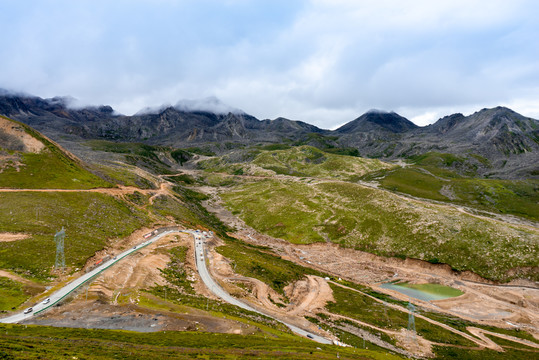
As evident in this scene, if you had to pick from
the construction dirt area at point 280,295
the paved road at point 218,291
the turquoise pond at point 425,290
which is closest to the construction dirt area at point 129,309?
the construction dirt area at point 280,295

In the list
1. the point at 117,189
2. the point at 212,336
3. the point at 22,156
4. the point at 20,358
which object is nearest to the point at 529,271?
the point at 212,336

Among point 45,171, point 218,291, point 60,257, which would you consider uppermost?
point 45,171

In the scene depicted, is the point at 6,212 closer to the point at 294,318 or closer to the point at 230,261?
the point at 230,261

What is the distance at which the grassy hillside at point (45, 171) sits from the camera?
100 m

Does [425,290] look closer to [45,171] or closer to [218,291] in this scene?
[218,291]

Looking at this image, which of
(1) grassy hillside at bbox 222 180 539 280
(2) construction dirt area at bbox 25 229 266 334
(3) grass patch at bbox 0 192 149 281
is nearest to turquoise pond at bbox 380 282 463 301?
(1) grassy hillside at bbox 222 180 539 280

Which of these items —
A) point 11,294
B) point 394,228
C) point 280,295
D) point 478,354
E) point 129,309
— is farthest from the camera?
point 394,228

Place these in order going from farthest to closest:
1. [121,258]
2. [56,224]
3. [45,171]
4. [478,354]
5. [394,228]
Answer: [394,228] → [45,171] → [56,224] → [121,258] → [478,354]

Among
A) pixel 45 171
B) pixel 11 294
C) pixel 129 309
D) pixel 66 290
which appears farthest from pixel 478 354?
pixel 45 171

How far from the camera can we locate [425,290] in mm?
92188

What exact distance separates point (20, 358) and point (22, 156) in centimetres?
12676

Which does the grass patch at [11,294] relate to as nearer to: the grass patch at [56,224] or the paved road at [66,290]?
the paved road at [66,290]

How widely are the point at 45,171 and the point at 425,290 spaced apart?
526ft

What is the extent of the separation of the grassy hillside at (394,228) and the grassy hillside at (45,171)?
290ft
